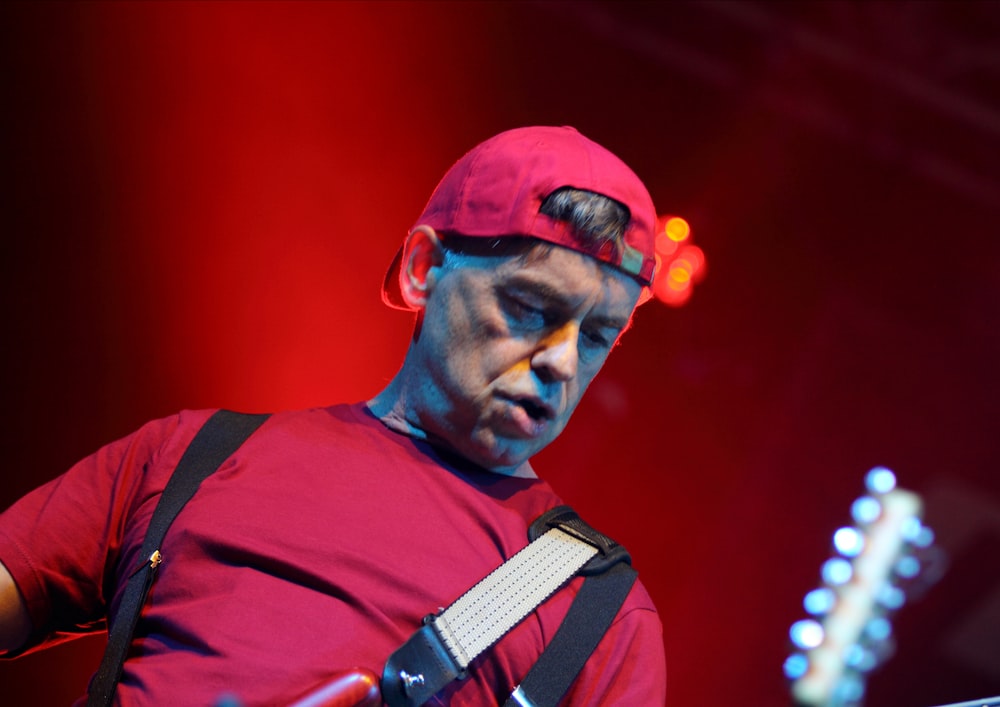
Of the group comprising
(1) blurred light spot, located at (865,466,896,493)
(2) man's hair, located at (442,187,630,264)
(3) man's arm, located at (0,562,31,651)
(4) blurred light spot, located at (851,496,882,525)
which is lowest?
(3) man's arm, located at (0,562,31,651)

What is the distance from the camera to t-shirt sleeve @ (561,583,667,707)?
124cm

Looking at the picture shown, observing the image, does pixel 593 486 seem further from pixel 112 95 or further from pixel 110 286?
pixel 112 95

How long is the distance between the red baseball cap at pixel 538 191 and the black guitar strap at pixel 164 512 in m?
0.50

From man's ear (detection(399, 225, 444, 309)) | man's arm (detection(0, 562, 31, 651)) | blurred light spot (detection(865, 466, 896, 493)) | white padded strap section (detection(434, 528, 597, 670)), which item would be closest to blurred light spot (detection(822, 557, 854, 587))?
blurred light spot (detection(865, 466, 896, 493))

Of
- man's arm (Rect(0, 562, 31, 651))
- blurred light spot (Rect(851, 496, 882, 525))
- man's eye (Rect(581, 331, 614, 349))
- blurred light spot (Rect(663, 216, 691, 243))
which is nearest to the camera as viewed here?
man's arm (Rect(0, 562, 31, 651))

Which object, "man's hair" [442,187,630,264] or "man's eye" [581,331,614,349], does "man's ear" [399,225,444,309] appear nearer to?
"man's hair" [442,187,630,264]

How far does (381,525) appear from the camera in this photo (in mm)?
1313

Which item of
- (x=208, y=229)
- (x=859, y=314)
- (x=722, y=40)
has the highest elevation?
(x=722, y=40)

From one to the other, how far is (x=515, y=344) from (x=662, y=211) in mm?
1262

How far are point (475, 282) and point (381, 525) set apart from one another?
415mm

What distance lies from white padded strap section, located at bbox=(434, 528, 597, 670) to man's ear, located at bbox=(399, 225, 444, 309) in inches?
18.7

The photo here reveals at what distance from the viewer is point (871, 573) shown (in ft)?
6.64

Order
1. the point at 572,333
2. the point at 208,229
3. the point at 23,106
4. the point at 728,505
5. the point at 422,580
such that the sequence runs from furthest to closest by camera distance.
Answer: the point at 728,505, the point at 208,229, the point at 23,106, the point at 572,333, the point at 422,580

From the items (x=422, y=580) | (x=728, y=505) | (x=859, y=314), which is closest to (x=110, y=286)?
(x=422, y=580)
